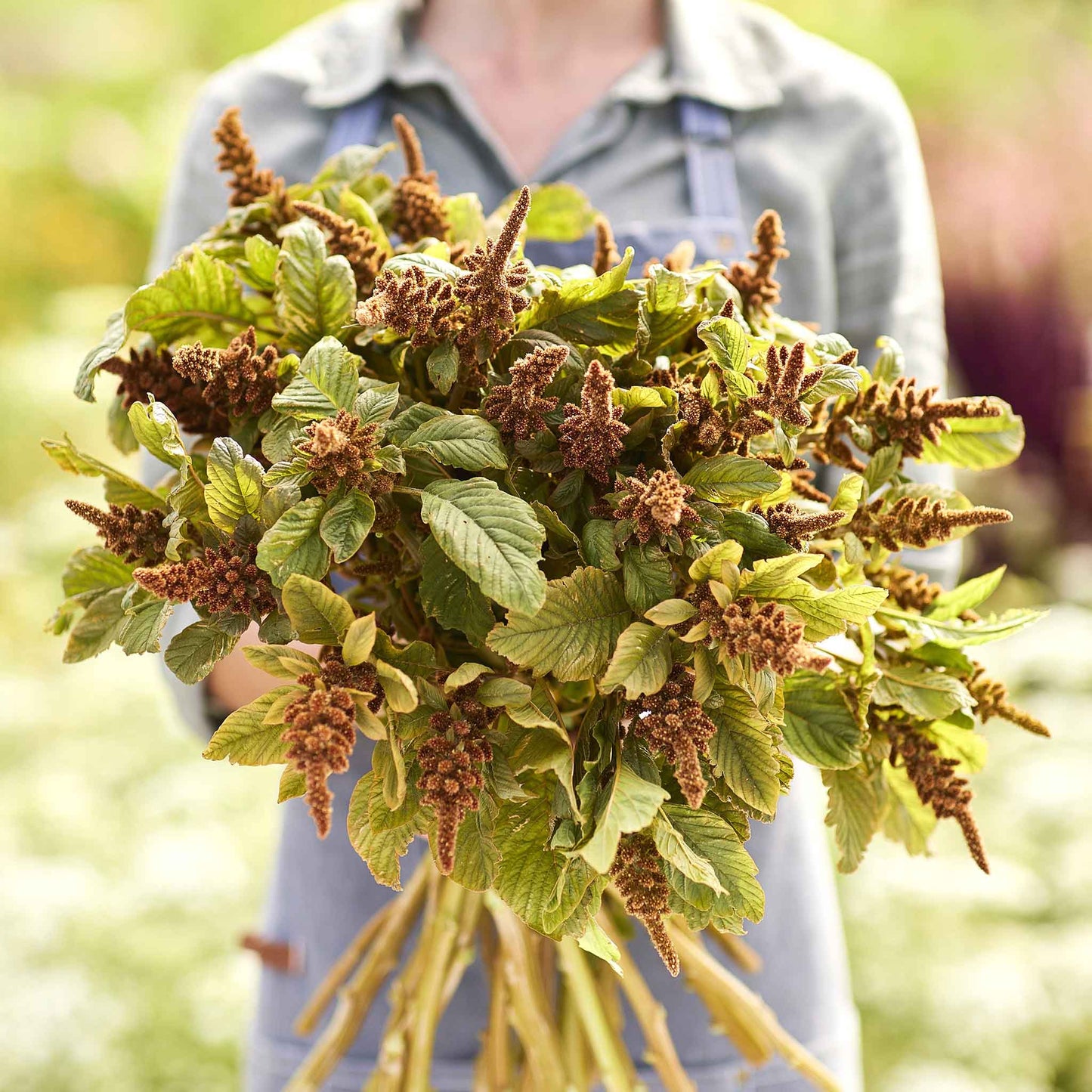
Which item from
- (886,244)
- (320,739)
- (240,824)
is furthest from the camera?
(240,824)

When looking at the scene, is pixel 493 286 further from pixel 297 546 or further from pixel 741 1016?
pixel 741 1016

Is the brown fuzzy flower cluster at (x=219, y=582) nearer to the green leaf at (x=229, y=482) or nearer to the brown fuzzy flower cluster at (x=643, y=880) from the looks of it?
the green leaf at (x=229, y=482)

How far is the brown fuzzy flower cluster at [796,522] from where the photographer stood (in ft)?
1.05

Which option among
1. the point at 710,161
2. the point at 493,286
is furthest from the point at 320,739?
the point at 710,161

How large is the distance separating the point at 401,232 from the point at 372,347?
0.22 ft

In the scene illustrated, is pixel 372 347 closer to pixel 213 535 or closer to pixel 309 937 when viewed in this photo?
pixel 213 535

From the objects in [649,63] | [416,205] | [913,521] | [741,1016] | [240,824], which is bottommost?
[240,824]

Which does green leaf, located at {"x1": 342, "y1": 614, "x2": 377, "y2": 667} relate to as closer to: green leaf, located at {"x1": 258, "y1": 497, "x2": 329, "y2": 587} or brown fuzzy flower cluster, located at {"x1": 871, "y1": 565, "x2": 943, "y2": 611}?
green leaf, located at {"x1": 258, "y1": 497, "x2": 329, "y2": 587}

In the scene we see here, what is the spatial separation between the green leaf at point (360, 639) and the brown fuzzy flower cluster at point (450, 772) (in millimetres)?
31

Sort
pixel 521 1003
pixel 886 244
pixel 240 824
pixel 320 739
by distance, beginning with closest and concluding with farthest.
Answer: pixel 320 739 → pixel 521 1003 → pixel 886 244 → pixel 240 824

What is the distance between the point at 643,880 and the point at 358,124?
20.1 inches

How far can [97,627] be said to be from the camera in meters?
0.37

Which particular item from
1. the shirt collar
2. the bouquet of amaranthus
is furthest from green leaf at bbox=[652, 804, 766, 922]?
the shirt collar

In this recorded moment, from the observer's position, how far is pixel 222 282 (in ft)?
1.30
